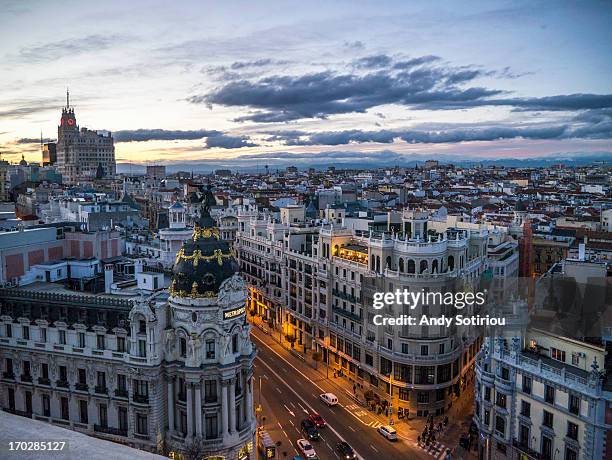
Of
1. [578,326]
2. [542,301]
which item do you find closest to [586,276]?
[542,301]

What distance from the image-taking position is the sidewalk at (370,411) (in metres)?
69.5

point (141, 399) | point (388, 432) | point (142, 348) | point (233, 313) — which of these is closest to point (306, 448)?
point (388, 432)

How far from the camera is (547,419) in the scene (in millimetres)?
51438

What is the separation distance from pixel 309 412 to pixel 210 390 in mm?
21954

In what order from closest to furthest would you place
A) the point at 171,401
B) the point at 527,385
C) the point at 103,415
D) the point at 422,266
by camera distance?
the point at 527,385, the point at 171,401, the point at 103,415, the point at 422,266

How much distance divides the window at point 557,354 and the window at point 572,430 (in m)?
6.31

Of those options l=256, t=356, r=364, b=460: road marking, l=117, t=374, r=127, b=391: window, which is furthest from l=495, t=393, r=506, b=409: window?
l=117, t=374, r=127, b=391: window

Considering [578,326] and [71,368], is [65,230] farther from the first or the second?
[578,326]

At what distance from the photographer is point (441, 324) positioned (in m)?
75.1

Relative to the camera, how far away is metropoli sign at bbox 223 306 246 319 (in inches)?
2211

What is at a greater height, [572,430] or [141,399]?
[141,399]

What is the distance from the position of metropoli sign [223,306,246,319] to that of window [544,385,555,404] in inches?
1147

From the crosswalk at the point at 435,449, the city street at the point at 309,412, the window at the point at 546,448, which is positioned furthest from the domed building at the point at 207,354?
the window at the point at 546,448

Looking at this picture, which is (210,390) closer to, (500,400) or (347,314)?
(500,400)
